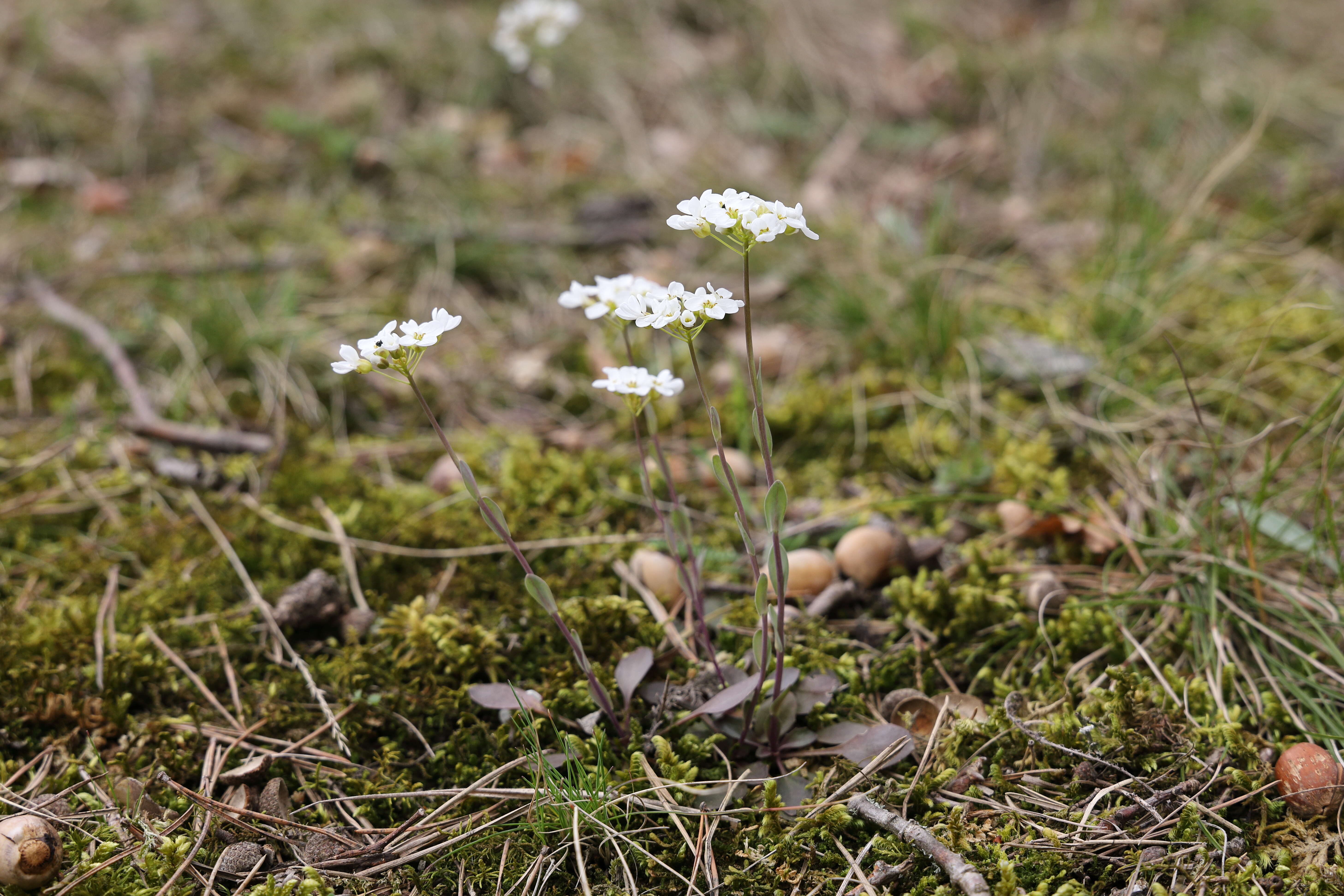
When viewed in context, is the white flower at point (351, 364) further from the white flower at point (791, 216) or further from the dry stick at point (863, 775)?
the dry stick at point (863, 775)

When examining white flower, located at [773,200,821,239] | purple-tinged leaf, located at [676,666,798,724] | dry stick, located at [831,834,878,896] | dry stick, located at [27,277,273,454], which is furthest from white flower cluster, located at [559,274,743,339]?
dry stick, located at [27,277,273,454]

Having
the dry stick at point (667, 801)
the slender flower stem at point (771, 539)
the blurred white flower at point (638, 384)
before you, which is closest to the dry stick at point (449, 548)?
the slender flower stem at point (771, 539)

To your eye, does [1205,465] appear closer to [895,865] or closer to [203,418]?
[895,865]

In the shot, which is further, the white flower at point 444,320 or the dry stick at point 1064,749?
the dry stick at point 1064,749

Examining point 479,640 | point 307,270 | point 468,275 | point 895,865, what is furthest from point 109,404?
point 895,865

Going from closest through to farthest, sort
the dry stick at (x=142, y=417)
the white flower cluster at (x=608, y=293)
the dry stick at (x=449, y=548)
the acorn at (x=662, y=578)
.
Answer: the white flower cluster at (x=608, y=293)
the acorn at (x=662, y=578)
the dry stick at (x=449, y=548)
the dry stick at (x=142, y=417)

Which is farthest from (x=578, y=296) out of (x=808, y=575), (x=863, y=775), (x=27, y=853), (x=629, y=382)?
(x=27, y=853)

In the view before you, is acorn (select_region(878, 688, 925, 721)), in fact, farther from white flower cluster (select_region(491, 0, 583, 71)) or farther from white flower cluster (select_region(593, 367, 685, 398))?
white flower cluster (select_region(491, 0, 583, 71))
